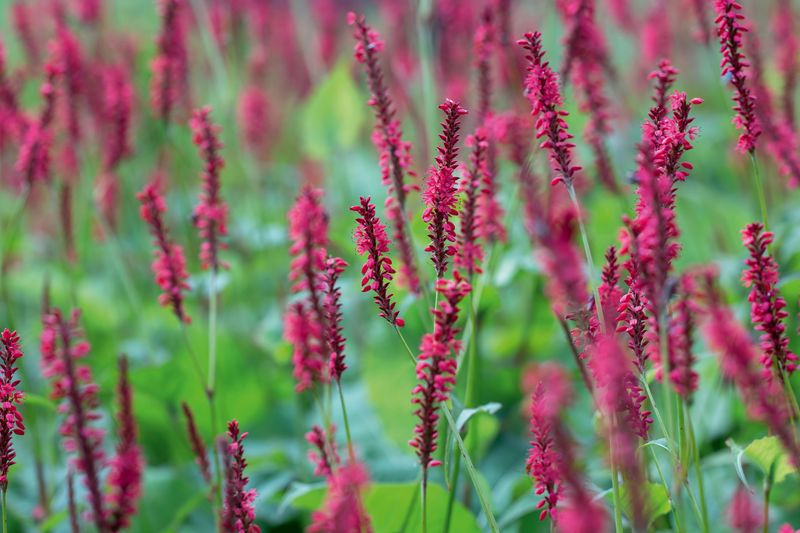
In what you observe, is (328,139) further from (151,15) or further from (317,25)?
(151,15)

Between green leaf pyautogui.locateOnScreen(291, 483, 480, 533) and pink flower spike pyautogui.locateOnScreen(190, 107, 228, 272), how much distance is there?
45 centimetres

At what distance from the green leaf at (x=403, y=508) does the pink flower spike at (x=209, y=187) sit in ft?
1.49

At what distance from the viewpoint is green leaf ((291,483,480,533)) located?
144cm

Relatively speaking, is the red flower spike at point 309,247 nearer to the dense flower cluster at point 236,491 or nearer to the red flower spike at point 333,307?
the red flower spike at point 333,307

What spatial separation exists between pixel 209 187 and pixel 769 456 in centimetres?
96

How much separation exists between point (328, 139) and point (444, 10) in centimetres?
56

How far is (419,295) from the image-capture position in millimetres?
1635

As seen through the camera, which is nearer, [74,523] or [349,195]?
[74,523]

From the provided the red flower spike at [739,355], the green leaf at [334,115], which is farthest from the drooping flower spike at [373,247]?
the green leaf at [334,115]

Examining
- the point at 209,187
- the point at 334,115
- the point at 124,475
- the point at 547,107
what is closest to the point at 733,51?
the point at 547,107

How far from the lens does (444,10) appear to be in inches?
109

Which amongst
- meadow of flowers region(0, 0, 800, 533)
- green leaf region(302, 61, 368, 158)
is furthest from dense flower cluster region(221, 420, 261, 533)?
green leaf region(302, 61, 368, 158)

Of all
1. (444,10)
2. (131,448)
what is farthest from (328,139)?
(131,448)

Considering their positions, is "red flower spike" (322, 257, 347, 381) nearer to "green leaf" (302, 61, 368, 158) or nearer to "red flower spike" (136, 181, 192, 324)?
"red flower spike" (136, 181, 192, 324)
